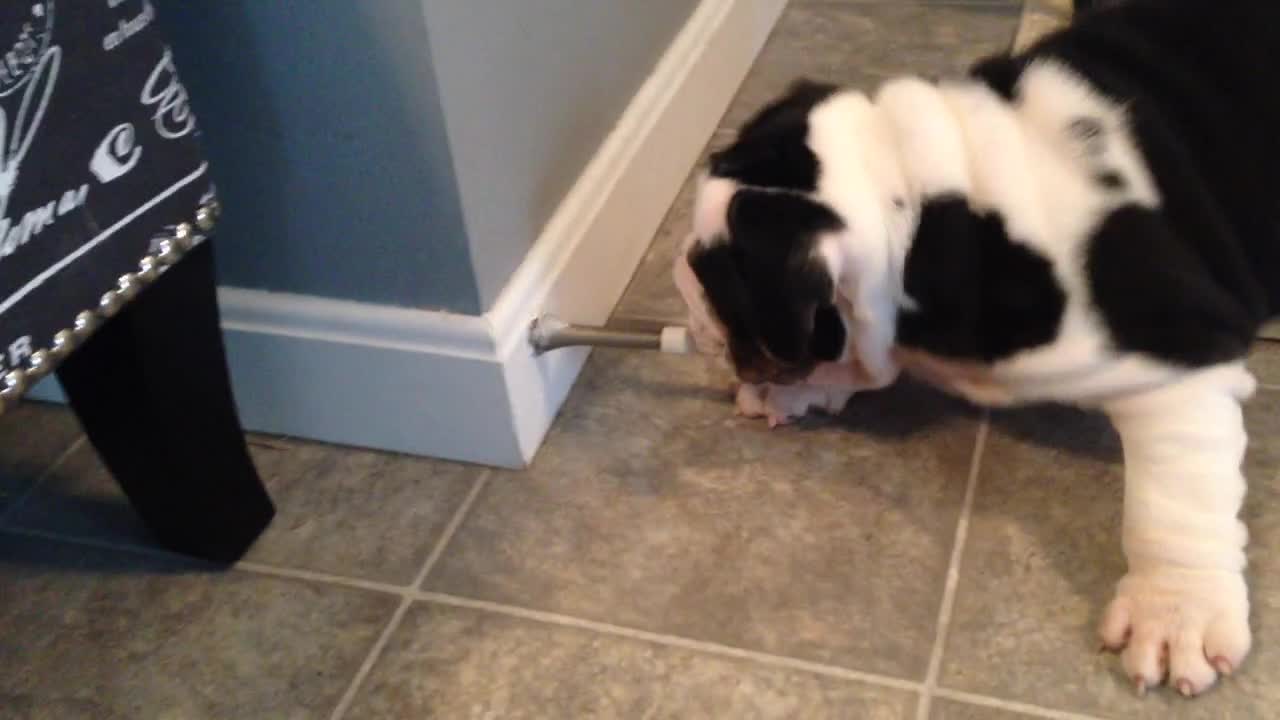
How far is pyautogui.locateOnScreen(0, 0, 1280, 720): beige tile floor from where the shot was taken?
35.5 inches

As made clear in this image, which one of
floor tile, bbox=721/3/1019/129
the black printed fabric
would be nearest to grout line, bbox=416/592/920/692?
the black printed fabric

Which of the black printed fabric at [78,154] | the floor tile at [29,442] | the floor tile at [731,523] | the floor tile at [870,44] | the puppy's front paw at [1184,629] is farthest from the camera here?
the floor tile at [870,44]

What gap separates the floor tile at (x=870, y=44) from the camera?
1569mm

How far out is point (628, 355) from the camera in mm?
1229

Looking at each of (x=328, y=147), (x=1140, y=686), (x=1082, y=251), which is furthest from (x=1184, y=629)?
(x=328, y=147)

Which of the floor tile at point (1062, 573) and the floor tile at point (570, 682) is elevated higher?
the floor tile at point (1062, 573)

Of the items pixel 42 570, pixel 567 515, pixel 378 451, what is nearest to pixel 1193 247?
pixel 567 515

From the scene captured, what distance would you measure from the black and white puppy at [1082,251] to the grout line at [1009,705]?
0.18 ft

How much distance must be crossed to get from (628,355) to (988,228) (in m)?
0.43

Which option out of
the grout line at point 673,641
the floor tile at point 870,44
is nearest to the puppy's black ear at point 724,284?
the grout line at point 673,641

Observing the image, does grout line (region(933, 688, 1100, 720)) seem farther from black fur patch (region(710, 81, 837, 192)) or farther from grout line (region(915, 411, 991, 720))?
black fur patch (region(710, 81, 837, 192))

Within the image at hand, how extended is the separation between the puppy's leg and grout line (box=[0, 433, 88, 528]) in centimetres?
92

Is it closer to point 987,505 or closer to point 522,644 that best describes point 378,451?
point 522,644

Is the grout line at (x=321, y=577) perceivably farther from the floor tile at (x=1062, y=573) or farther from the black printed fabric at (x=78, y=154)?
the floor tile at (x=1062, y=573)
